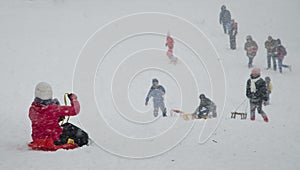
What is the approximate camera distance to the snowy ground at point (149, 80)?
21.3ft

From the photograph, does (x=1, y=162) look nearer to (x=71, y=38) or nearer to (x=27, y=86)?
(x=27, y=86)

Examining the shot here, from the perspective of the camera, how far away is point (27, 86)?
45.2 feet

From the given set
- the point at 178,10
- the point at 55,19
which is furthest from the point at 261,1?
the point at 55,19

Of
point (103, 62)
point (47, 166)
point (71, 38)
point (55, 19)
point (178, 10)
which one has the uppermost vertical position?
point (178, 10)

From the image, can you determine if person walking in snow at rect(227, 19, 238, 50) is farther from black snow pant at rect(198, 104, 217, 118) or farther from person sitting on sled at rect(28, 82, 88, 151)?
person sitting on sled at rect(28, 82, 88, 151)

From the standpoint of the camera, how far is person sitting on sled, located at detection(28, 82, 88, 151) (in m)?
6.82

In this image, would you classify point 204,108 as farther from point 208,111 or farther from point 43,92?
point 43,92

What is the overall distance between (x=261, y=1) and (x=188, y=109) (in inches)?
940

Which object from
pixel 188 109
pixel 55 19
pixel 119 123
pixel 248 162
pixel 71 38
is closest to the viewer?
pixel 248 162

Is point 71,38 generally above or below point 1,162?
above

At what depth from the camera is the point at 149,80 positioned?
15250 mm

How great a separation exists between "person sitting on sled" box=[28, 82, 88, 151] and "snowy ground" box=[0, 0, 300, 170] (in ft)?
1.10

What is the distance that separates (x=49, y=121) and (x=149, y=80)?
28.3ft

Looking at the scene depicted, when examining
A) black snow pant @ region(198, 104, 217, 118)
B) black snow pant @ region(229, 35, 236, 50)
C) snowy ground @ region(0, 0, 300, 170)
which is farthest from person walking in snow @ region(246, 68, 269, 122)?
black snow pant @ region(229, 35, 236, 50)
